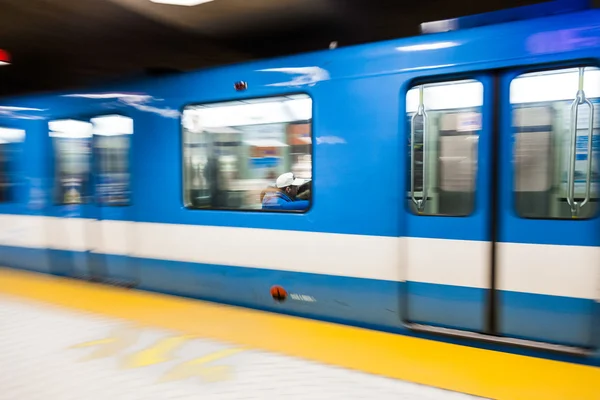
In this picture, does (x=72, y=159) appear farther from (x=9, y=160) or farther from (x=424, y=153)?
(x=424, y=153)

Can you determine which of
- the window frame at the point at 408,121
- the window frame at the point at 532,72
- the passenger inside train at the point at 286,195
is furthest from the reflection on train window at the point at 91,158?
the window frame at the point at 532,72

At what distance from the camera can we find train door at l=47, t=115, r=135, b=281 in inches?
190

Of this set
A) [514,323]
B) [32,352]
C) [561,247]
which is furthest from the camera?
[32,352]

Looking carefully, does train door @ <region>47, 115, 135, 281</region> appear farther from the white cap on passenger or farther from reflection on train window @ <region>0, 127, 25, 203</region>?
the white cap on passenger

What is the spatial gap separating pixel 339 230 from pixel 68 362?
232 centimetres

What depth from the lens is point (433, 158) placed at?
3.19 meters

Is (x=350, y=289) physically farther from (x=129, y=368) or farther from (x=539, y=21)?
(x=539, y=21)

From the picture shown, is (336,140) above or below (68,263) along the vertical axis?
above

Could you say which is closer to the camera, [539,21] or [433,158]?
[539,21]

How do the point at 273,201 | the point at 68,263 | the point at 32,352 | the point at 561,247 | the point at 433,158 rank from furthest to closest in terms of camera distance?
the point at 68,263, the point at 273,201, the point at 32,352, the point at 433,158, the point at 561,247

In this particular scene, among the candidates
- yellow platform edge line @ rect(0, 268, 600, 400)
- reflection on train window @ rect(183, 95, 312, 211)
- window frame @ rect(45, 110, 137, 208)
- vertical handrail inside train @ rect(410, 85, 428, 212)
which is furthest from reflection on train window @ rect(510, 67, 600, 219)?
window frame @ rect(45, 110, 137, 208)

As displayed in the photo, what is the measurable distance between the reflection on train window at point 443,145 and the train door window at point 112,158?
3.06 m

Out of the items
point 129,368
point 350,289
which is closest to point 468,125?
point 350,289

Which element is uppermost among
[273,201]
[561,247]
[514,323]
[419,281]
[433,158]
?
[433,158]
